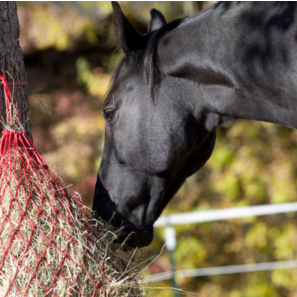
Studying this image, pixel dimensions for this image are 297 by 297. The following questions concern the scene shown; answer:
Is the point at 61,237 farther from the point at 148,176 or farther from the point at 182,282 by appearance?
the point at 182,282

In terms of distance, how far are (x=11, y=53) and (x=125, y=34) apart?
52 centimetres

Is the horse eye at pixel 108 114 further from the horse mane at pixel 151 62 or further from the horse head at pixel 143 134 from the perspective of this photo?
the horse mane at pixel 151 62

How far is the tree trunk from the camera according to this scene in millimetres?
1866

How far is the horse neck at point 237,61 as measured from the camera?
176 cm

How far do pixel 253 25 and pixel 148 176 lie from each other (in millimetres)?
872

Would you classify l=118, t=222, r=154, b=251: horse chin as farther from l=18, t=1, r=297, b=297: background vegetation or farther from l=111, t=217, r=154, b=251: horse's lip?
l=18, t=1, r=297, b=297: background vegetation

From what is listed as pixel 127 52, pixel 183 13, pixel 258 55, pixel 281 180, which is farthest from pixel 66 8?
pixel 258 55

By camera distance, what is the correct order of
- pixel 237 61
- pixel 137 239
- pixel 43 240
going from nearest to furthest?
pixel 43 240, pixel 237 61, pixel 137 239

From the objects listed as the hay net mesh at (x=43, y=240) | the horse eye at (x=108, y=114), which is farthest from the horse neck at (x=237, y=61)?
the hay net mesh at (x=43, y=240)

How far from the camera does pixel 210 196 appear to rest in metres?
6.02

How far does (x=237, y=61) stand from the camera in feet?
6.07

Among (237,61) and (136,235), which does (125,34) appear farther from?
(136,235)

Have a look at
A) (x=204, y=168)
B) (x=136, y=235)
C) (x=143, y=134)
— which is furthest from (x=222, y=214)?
(x=204, y=168)

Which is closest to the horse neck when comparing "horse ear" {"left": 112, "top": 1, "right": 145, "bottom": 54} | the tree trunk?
"horse ear" {"left": 112, "top": 1, "right": 145, "bottom": 54}
